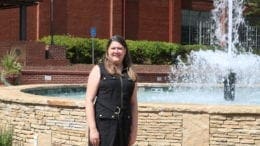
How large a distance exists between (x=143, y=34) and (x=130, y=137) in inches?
1287

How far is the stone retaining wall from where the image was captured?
7.77 meters

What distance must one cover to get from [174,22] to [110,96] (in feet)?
113

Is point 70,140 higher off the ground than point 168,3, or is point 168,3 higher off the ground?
point 168,3

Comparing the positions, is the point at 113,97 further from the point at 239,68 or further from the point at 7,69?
the point at 7,69

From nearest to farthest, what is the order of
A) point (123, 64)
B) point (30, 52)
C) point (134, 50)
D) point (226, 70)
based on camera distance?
point (123, 64) < point (226, 70) < point (30, 52) < point (134, 50)

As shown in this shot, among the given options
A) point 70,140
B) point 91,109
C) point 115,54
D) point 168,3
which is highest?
point 168,3

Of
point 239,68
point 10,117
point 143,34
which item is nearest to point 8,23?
point 143,34

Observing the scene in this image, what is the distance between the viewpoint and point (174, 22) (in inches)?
1563

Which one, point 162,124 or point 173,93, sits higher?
point 162,124

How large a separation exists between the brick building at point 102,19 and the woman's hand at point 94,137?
24196mm

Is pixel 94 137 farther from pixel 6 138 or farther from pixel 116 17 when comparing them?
pixel 116 17

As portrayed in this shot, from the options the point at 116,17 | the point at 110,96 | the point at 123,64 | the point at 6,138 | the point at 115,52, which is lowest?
the point at 6,138

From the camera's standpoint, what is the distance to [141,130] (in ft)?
27.0

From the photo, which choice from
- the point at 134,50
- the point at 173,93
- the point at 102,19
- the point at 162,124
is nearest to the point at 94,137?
the point at 162,124
